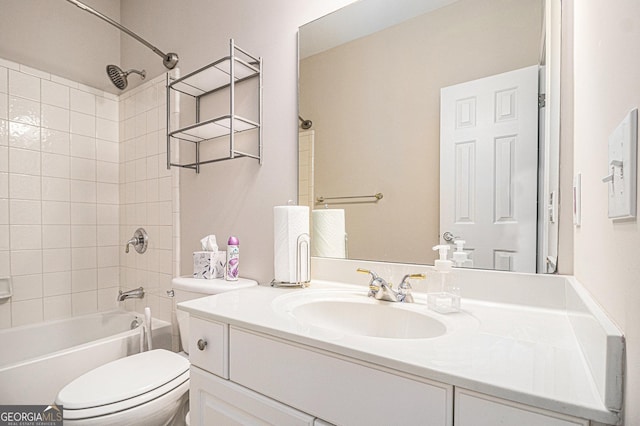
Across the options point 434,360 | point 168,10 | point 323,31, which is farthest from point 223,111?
point 434,360

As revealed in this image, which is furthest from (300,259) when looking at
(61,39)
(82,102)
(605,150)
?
(61,39)

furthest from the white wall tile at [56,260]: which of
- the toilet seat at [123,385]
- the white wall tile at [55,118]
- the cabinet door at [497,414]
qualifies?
the cabinet door at [497,414]

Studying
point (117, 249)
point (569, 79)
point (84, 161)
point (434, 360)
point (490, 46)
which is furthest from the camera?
point (117, 249)

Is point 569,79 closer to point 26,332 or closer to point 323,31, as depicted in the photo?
point 323,31

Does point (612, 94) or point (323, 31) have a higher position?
point (323, 31)

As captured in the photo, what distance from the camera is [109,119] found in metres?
2.17

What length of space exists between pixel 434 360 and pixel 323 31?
1.21 m

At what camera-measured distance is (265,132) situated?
1.39m

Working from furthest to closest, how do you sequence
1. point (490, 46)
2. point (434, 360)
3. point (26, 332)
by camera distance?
point (26, 332) < point (490, 46) < point (434, 360)

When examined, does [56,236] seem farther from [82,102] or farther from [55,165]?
[82,102]

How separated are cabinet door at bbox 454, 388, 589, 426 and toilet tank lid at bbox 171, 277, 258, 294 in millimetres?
937

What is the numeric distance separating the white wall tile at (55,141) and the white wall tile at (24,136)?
0.03 metres

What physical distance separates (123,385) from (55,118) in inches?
68.0

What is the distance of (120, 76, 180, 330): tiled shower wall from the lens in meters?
1.81
